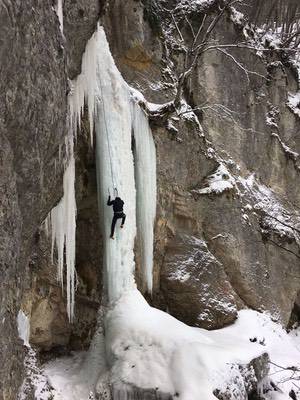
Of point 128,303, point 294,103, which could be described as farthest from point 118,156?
point 294,103

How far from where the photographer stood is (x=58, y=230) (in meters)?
8.18

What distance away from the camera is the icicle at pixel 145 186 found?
1034 centimetres

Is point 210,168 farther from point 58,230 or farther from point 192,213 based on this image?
point 58,230

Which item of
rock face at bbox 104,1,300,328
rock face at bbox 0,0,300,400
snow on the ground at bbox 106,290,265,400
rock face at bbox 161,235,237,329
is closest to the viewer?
rock face at bbox 0,0,300,400

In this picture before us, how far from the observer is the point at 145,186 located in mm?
10594

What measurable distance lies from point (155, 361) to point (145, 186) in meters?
4.17

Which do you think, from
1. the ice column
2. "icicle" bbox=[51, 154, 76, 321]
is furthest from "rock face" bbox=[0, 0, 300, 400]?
the ice column

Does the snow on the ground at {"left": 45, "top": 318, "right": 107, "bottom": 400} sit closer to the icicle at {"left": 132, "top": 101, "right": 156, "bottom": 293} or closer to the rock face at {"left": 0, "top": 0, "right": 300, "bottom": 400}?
the rock face at {"left": 0, "top": 0, "right": 300, "bottom": 400}

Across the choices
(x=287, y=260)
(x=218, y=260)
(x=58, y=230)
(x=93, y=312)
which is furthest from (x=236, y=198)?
(x=58, y=230)

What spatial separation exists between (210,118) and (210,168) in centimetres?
223

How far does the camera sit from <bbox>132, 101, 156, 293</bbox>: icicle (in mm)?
10336

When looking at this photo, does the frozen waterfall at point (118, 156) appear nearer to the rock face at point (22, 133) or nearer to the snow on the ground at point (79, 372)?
the snow on the ground at point (79, 372)

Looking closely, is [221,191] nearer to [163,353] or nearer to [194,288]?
[194,288]

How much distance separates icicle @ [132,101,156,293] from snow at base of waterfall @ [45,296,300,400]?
1.43 m
